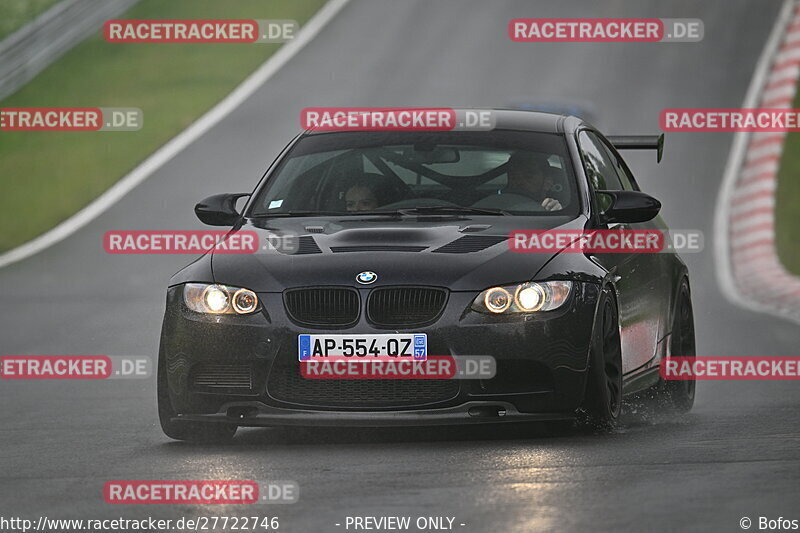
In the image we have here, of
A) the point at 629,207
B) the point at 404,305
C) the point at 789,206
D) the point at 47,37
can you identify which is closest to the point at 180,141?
the point at 47,37

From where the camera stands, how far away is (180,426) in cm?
880

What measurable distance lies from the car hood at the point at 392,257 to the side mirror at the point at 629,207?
0.32m

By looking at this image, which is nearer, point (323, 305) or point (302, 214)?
point (323, 305)

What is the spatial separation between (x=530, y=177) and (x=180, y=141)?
62.3 ft

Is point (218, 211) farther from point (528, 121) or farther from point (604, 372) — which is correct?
point (604, 372)

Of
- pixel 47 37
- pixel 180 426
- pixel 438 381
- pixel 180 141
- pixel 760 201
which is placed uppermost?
pixel 438 381

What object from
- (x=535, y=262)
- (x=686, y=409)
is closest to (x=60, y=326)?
(x=686, y=409)

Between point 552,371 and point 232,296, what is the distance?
1497 millimetres

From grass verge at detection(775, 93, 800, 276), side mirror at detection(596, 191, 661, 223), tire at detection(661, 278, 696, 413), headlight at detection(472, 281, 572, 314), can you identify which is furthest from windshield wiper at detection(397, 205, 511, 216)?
grass verge at detection(775, 93, 800, 276)

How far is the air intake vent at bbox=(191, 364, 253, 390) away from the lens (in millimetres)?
8461

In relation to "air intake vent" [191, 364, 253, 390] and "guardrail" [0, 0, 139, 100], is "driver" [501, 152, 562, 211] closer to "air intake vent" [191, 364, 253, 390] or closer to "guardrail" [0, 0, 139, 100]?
"air intake vent" [191, 364, 253, 390]

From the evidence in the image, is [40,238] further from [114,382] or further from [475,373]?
[475,373]

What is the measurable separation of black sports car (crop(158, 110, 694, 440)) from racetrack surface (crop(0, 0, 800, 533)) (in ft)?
0.71

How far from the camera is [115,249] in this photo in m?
21.2
